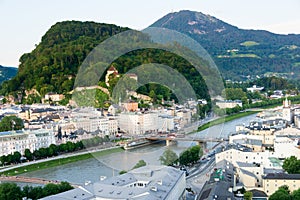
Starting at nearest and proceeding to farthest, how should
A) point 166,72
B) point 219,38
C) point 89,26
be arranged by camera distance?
1. point 166,72
2. point 89,26
3. point 219,38

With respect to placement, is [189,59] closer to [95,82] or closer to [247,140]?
[95,82]

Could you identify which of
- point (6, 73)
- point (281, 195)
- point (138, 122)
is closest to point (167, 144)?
point (138, 122)

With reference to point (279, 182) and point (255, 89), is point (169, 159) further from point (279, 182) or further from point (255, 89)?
point (255, 89)

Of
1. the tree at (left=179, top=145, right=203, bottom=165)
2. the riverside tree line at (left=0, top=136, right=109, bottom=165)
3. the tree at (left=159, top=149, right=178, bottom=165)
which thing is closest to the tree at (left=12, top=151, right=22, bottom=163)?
the riverside tree line at (left=0, top=136, right=109, bottom=165)

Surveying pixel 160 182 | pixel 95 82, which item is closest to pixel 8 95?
pixel 95 82

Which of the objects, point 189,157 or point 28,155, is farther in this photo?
point 28,155

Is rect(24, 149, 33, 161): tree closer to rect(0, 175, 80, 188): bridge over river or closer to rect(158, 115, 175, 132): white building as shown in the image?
rect(0, 175, 80, 188): bridge over river
